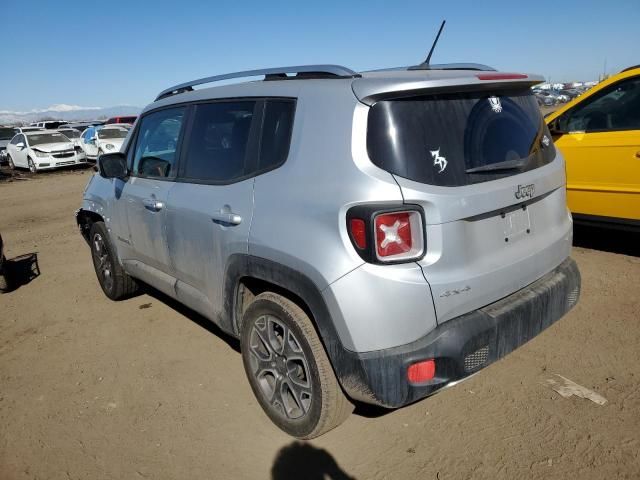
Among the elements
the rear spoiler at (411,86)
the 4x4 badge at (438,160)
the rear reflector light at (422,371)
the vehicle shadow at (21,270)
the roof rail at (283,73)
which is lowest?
the vehicle shadow at (21,270)

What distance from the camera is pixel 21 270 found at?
246 inches

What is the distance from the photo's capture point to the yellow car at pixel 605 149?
4484 mm

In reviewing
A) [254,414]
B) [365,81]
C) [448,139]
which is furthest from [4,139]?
[448,139]

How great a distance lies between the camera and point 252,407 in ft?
9.87

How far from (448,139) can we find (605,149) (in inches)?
127

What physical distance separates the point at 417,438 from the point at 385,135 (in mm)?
1595

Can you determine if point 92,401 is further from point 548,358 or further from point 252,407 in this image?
point 548,358

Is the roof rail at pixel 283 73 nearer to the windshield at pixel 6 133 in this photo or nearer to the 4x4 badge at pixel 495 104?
the 4x4 badge at pixel 495 104

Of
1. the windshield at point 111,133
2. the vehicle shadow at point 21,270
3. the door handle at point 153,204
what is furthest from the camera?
the windshield at point 111,133

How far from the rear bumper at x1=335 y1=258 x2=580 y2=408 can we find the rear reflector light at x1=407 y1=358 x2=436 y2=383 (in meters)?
0.02

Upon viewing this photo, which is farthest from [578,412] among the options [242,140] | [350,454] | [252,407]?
[242,140]

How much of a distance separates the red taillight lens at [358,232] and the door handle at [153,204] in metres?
1.77

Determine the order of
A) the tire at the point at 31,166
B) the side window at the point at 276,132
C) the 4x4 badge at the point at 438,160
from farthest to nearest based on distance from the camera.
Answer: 1. the tire at the point at 31,166
2. the side window at the point at 276,132
3. the 4x4 badge at the point at 438,160

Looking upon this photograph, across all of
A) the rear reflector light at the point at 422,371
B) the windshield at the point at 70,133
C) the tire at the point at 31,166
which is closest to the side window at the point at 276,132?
the rear reflector light at the point at 422,371
